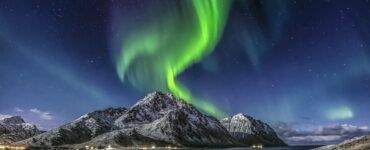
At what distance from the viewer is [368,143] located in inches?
7126

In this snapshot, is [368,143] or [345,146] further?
[345,146]

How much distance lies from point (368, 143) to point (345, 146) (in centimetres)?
1535

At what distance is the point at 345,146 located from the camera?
195625 millimetres
